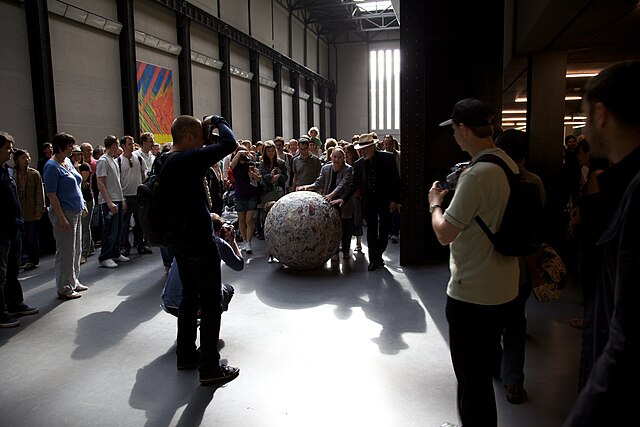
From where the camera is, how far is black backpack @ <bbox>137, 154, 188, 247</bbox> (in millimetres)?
3914

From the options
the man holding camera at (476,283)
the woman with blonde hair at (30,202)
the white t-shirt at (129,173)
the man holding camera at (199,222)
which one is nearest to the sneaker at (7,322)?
the man holding camera at (199,222)

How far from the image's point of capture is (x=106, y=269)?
8.24 m

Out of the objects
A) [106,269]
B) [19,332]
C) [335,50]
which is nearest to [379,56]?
[335,50]

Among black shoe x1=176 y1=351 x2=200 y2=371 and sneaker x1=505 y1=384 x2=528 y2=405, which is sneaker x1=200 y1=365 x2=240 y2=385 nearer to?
black shoe x1=176 y1=351 x2=200 y2=371

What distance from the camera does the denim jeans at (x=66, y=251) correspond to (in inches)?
253

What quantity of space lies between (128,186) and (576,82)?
1179 centimetres

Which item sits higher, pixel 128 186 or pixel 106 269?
pixel 128 186

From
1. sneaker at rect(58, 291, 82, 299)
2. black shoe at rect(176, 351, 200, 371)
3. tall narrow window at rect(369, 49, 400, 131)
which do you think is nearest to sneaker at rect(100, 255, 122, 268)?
sneaker at rect(58, 291, 82, 299)

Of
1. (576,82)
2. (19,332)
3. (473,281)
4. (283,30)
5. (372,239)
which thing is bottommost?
(19,332)

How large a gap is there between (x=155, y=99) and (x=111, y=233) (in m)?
7.19

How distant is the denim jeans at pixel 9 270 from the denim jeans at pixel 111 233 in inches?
102

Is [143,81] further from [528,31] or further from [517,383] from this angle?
[517,383]

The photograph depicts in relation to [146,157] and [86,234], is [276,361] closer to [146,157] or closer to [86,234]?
[86,234]

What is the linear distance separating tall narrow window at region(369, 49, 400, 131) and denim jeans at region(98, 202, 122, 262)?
27.9 metres
